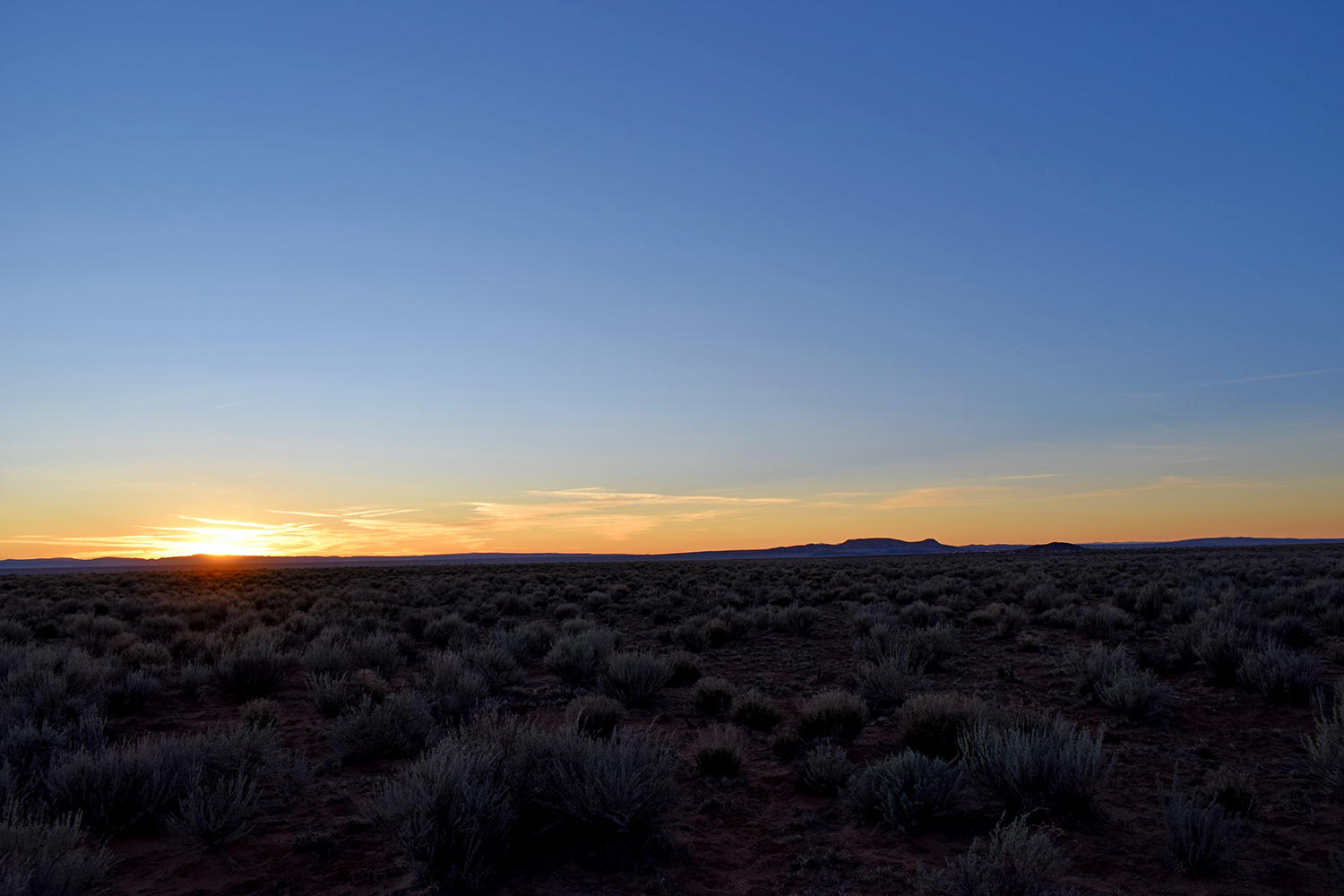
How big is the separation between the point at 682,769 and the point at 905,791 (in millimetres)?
2319

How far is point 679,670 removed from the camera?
38.7ft

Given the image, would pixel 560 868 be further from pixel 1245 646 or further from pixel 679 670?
pixel 1245 646

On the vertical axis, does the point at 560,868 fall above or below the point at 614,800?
below

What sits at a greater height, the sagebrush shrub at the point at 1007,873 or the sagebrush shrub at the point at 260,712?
the sagebrush shrub at the point at 1007,873

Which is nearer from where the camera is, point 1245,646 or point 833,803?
point 833,803

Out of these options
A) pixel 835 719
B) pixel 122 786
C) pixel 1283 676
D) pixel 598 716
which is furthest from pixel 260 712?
pixel 1283 676

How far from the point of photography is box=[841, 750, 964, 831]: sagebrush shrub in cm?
565

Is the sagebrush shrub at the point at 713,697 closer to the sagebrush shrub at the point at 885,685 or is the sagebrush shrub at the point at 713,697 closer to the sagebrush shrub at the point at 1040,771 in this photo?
the sagebrush shrub at the point at 885,685

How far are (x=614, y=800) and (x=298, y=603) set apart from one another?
22562 millimetres

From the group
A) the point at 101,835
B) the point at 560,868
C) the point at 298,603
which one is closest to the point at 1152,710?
the point at 560,868

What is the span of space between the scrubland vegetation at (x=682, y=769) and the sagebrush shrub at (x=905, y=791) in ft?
0.07

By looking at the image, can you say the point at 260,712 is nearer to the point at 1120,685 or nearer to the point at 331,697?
the point at 331,697

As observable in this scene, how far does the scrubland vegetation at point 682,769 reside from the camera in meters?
4.93

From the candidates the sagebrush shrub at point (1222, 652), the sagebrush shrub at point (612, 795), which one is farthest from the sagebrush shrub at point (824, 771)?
the sagebrush shrub at point (1222, 652)
